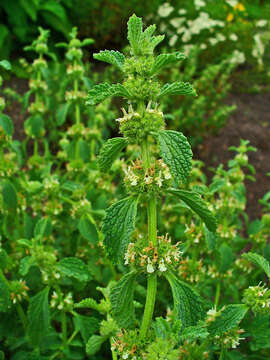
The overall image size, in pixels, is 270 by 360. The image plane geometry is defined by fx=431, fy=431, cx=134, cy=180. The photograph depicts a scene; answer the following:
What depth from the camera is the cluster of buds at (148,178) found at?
1.05 m

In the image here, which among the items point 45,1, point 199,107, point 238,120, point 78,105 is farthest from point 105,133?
point 45,1

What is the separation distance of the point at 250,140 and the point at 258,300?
329cm

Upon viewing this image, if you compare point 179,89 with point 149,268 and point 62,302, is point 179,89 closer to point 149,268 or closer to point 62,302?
point 149,268

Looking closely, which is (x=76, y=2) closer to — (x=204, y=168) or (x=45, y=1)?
(x=45, y=1)

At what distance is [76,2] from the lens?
518 cm

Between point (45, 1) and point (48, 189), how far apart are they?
3.88 metres

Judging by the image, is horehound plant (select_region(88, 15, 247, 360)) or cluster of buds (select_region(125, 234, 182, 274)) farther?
cluster of buds (select_region(125, 234, 182, 274))

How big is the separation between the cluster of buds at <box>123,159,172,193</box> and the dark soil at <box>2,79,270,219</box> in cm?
255

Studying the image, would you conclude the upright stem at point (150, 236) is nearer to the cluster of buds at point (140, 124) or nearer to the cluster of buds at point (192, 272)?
the cluster of buds at point (140, 124)

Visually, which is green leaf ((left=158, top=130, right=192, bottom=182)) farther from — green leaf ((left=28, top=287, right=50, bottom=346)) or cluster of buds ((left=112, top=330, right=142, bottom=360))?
green leaf ((left=28, top=287, right=50, bottom=346))

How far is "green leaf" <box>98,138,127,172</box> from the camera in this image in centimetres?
101

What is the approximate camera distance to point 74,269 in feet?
4.72

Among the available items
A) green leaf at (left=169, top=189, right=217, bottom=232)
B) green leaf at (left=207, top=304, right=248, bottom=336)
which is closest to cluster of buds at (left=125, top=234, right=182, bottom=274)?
green leaf at (left=169, top=189, right=217, bottom=232)

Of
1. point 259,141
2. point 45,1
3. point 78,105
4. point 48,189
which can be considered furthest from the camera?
point 45,1
